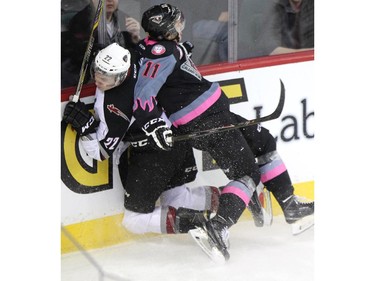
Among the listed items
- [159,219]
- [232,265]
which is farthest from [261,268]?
[159,219]

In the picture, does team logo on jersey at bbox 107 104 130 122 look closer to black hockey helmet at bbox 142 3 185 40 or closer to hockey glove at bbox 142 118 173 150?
hockey glove at bbox 142 118 173 150

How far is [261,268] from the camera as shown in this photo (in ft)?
16.3

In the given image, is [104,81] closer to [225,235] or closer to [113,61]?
[113,61]

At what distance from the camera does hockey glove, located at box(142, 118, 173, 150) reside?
4625 mm

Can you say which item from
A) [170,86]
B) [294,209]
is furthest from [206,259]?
[170,86]

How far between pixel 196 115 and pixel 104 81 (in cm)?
43

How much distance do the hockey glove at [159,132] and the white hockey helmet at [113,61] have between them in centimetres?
21

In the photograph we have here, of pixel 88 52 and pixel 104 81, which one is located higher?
pixel 88 52

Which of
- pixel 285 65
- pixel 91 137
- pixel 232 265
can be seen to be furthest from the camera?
pixel 285 65

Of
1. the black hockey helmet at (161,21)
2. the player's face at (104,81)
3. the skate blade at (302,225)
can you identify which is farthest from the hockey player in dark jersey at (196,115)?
the skate blade at (302,225)

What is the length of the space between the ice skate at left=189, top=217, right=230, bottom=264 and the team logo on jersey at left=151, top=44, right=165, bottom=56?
0.70m

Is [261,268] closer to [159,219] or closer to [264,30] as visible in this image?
[159,219]

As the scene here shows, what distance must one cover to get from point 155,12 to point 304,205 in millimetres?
1105

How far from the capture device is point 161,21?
4.68m
